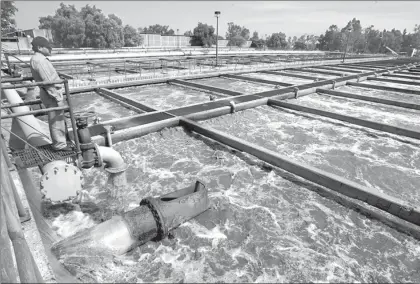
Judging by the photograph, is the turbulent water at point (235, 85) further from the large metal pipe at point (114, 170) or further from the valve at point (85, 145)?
the valve at point (85, 145)

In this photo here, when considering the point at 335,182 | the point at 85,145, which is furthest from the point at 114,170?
the point at 335,182

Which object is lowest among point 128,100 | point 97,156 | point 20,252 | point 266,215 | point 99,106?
point 266,215

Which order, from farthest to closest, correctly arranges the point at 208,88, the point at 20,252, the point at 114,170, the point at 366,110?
1. the point at 208,88
2. the point at 366,110
3. the point at 114,170
4. the point at 20,252

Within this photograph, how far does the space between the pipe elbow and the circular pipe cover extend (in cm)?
71

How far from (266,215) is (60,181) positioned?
3.84m

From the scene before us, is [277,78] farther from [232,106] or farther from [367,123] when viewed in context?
[367,123]

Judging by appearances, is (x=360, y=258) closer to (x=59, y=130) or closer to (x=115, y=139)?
(x=59, y=130)

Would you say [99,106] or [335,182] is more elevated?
[99,106]

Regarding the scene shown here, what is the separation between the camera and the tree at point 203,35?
61844mm

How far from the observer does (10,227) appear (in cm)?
280

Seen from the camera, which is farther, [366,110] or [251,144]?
[366,110]

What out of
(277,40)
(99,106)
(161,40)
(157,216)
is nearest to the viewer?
(157,216)

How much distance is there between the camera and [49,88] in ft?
14.0

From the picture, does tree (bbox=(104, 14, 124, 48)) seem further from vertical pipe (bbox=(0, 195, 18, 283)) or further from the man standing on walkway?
vertical pipe (bbox=(0, 195, 18, 283))
